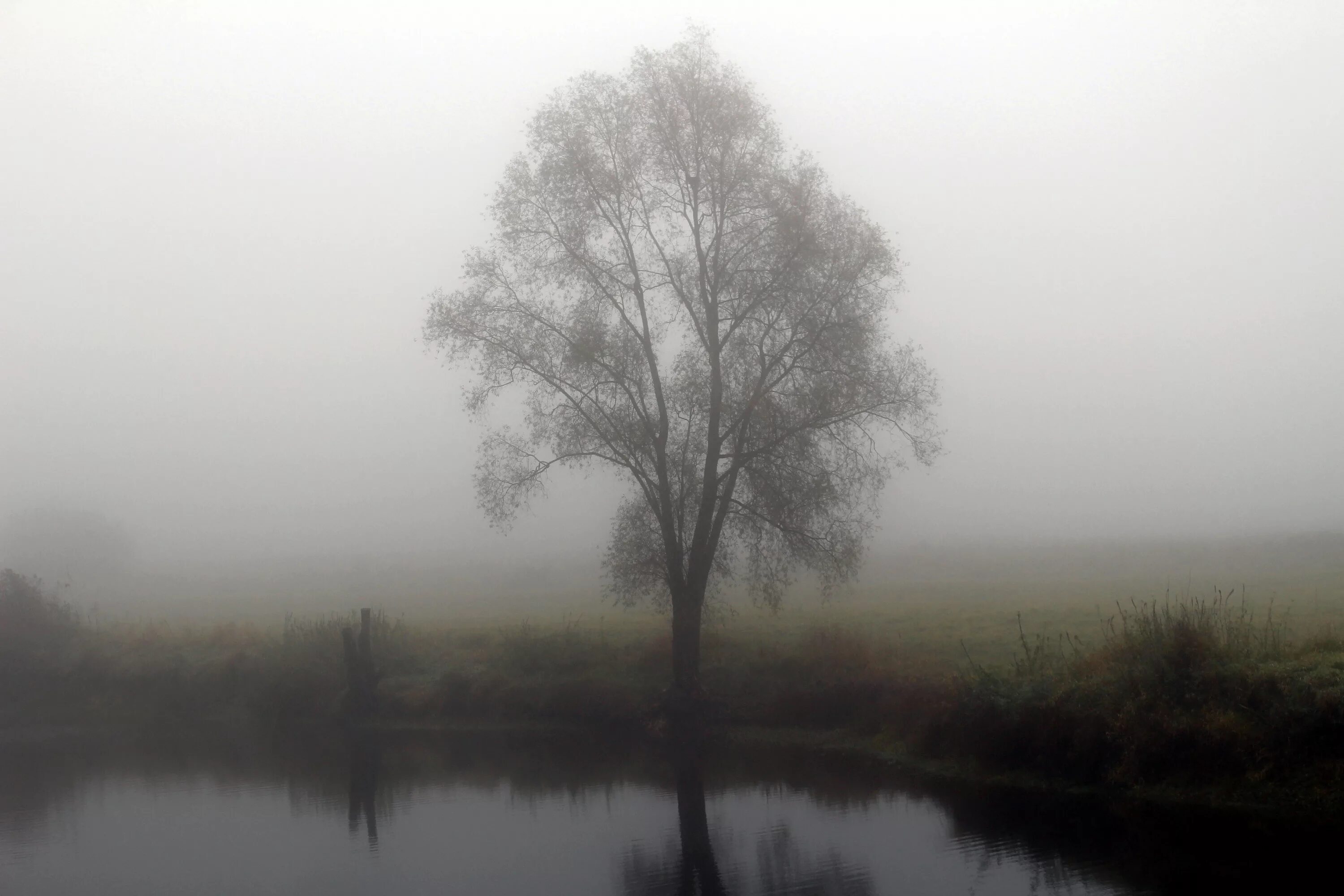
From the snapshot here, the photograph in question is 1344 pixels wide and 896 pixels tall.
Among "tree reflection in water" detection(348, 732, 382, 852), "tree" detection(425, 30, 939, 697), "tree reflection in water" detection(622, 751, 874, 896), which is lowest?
Answer: "tree reflection in water" detection(622, 751, 874, 896)

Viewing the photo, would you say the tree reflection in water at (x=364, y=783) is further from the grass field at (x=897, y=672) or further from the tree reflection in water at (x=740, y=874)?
the tree reflection in water at (x=740, y=874)

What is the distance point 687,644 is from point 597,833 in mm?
10504

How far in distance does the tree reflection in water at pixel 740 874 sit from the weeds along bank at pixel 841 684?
5.48 metres

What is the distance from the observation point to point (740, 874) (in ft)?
46.4

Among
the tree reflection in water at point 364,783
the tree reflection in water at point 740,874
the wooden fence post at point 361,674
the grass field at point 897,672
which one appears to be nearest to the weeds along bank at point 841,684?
the grass field at point 897,672

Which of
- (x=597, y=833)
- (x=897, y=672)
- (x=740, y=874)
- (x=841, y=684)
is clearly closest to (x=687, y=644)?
(x=841, y=684)

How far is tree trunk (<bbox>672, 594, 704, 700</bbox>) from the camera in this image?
27172mm

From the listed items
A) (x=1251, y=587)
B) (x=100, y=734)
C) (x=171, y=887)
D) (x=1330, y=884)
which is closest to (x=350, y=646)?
(x=100, y=734)

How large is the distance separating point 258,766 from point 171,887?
10756 mm

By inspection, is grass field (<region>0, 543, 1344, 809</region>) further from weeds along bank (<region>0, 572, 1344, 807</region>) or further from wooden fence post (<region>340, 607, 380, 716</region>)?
wooden fence post (<region>340, 607, 380, 716</region>)

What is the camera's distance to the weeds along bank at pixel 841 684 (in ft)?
51.5

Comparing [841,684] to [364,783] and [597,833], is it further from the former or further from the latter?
[364,783]

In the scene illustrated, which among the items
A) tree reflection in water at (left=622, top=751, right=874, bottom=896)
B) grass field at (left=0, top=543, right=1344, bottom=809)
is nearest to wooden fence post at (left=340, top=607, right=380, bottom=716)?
grass field at (left=0, top=543, right=1344, bottom=809)

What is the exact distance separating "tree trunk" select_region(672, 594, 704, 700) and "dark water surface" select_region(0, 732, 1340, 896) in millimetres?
2586
